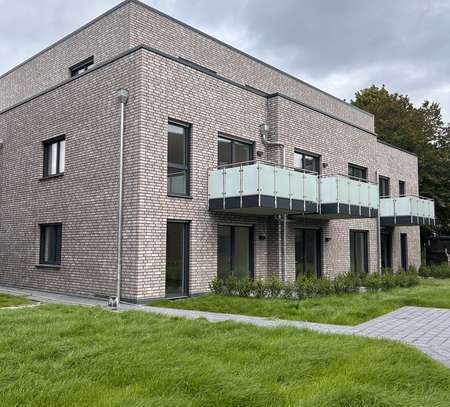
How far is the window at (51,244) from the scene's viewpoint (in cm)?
1408

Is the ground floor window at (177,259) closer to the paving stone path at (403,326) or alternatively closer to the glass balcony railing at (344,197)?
the paving stone path at (403,326)

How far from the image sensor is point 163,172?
476 inches

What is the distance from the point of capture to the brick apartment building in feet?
39.2

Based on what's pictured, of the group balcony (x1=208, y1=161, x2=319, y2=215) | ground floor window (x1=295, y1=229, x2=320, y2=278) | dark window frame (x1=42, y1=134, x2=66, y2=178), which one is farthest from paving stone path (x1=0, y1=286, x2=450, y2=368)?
ground floor window (x1=295, y1=229, x2=320, y2=278)

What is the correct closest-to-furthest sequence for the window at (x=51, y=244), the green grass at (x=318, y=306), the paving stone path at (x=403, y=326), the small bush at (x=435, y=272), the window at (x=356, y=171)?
the paving stone path at (x=403, y=326) → the green grass at (x=318, y=306) → the window at (x=51, y=244) → the window at (x=356, y=171) → the small bush at (x=435, y=272)

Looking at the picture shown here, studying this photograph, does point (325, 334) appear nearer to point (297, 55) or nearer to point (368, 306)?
point (368, 306)

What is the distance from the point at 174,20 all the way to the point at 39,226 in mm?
8249

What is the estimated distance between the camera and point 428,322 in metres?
8.57

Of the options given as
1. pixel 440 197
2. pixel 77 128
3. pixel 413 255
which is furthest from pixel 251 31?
pixel 440 197

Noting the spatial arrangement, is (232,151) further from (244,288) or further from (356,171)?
(356,171)

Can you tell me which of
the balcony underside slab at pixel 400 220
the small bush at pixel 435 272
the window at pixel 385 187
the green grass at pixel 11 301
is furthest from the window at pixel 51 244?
the small bush at pixel 435 272

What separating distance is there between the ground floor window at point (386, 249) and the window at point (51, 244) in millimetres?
14974

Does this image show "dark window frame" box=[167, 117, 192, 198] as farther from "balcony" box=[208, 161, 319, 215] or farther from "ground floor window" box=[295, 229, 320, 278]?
"ground floor window" box=[295, 229, 320, 278]

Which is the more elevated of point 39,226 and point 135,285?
point 39,226
